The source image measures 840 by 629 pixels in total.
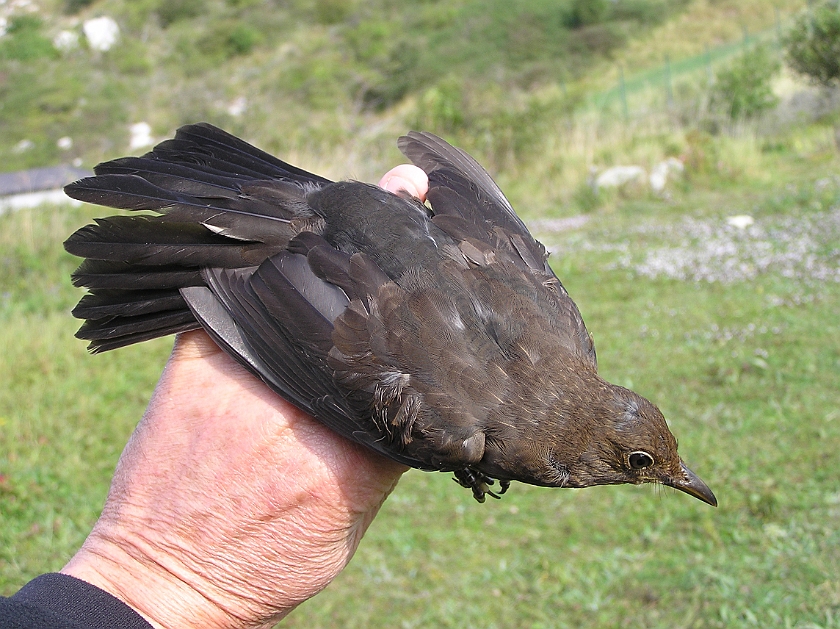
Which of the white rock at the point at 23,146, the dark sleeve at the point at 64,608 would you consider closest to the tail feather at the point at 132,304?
the dark sleeve at the point at 64,608

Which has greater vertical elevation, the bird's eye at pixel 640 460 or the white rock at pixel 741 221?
the bird's eye at pixel 640 460

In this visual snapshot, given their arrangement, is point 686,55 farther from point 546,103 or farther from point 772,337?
point 772,337

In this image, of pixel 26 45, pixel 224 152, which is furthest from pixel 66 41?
pixel 224 152

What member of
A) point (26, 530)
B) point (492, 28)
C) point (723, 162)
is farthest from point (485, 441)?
point (492, 28)

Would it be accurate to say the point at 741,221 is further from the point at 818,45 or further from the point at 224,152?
the point at 224,152

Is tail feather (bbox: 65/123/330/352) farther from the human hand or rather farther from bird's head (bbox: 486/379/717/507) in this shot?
bird's head (bbox: 486/379/717/507)

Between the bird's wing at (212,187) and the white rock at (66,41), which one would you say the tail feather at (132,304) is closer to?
the bird's wing at (212,187)
